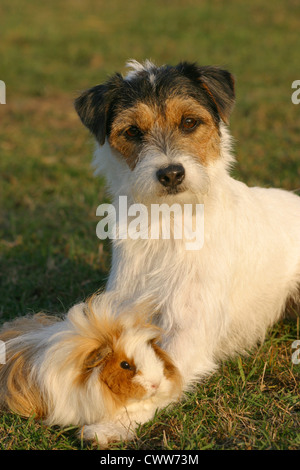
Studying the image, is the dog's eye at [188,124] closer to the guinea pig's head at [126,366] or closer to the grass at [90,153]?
the grass at [90,153]

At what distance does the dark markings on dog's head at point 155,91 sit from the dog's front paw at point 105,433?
5.70 ft

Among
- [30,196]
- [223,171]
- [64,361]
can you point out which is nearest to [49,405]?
[64,361]

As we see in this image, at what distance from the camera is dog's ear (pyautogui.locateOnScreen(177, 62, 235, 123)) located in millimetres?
3854

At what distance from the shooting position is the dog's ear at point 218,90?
12.6ft

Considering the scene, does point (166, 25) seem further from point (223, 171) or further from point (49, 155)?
point (223, 171)

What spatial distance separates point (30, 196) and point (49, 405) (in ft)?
13.2

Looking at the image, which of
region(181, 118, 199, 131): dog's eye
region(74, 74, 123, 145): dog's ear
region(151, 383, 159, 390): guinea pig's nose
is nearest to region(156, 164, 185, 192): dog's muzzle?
region(181, 118, 199, 131): dog's eye

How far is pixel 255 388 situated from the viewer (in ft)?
12.2

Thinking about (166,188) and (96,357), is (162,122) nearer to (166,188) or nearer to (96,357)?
(166,188)

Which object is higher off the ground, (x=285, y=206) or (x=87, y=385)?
(x=285, y=206)

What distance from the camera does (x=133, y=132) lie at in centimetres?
384

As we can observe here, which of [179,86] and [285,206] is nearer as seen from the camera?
[179,86]

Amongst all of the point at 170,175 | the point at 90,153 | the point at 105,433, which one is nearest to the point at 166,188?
the point at 170,175

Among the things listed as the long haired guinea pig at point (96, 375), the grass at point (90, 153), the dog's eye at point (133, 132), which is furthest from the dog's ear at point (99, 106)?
the long haired guinea pig at point (96, 375)
